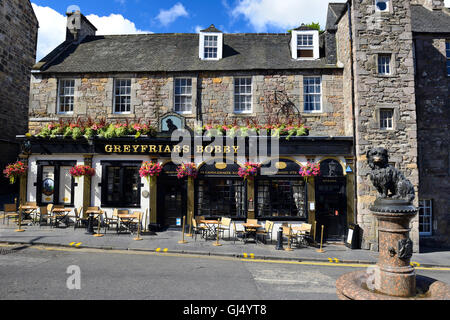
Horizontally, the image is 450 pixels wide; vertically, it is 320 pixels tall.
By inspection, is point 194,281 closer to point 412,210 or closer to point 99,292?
point 99,292

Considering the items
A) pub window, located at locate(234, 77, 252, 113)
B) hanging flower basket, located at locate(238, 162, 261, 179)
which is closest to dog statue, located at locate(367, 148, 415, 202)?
hanging flower basket, located at locate(238, 162, 261, 179)

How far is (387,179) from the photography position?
6.27 m

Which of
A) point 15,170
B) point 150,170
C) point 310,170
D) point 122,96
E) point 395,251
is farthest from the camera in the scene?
point 122,96

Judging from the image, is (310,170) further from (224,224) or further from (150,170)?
(150,170)

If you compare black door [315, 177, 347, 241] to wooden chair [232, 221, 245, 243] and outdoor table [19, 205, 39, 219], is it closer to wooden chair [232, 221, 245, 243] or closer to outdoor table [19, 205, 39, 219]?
wooden chair [232, 221, 245, 243]

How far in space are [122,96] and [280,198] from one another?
9395 mm

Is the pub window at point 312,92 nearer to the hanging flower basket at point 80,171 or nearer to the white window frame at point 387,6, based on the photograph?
the white window frame at point 387,6

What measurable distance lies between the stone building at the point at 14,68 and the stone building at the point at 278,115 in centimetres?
521

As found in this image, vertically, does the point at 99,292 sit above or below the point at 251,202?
below

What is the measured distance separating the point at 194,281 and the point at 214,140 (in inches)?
300

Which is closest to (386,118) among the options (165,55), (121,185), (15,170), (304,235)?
(304,235)

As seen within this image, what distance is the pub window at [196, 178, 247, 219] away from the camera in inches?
537

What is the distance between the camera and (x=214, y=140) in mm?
13578
